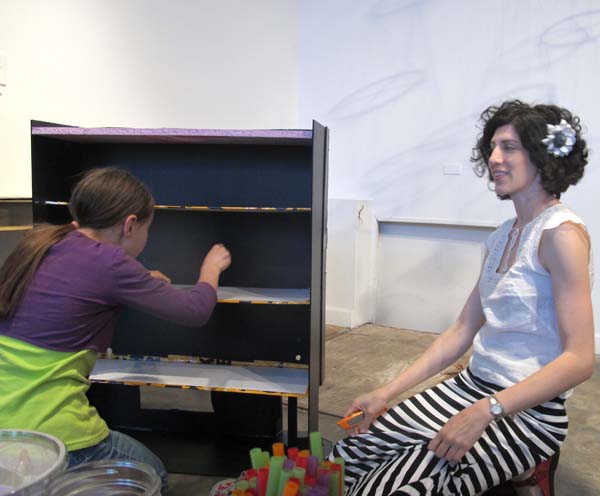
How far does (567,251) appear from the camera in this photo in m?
1.29

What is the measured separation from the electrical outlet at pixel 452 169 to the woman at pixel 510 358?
2.40 m

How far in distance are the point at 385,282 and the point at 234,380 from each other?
8.15ft

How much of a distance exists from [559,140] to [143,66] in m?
2.54

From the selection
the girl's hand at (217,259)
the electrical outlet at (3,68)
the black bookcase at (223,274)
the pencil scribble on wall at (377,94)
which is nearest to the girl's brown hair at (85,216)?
the girl's hand at (217,259)

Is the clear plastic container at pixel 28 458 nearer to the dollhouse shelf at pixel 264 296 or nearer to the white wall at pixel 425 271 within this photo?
the dollhouse shelf at pixel 264 296

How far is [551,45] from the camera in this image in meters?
3.56

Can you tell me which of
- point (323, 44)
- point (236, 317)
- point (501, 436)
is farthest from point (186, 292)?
point (323, 44)

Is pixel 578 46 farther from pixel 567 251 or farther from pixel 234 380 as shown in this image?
pixel 234 380

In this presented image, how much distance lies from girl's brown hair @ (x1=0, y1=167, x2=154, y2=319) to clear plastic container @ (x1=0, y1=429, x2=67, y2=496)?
593mm

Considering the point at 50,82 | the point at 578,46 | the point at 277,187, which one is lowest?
the point at 277,187

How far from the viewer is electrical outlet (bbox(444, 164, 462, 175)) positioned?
3.92 metres

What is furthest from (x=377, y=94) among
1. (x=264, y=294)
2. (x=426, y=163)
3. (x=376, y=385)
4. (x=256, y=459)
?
(x=256, y=459)

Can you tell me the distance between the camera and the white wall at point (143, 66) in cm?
263

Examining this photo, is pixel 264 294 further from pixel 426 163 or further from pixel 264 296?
pixel 426 163
